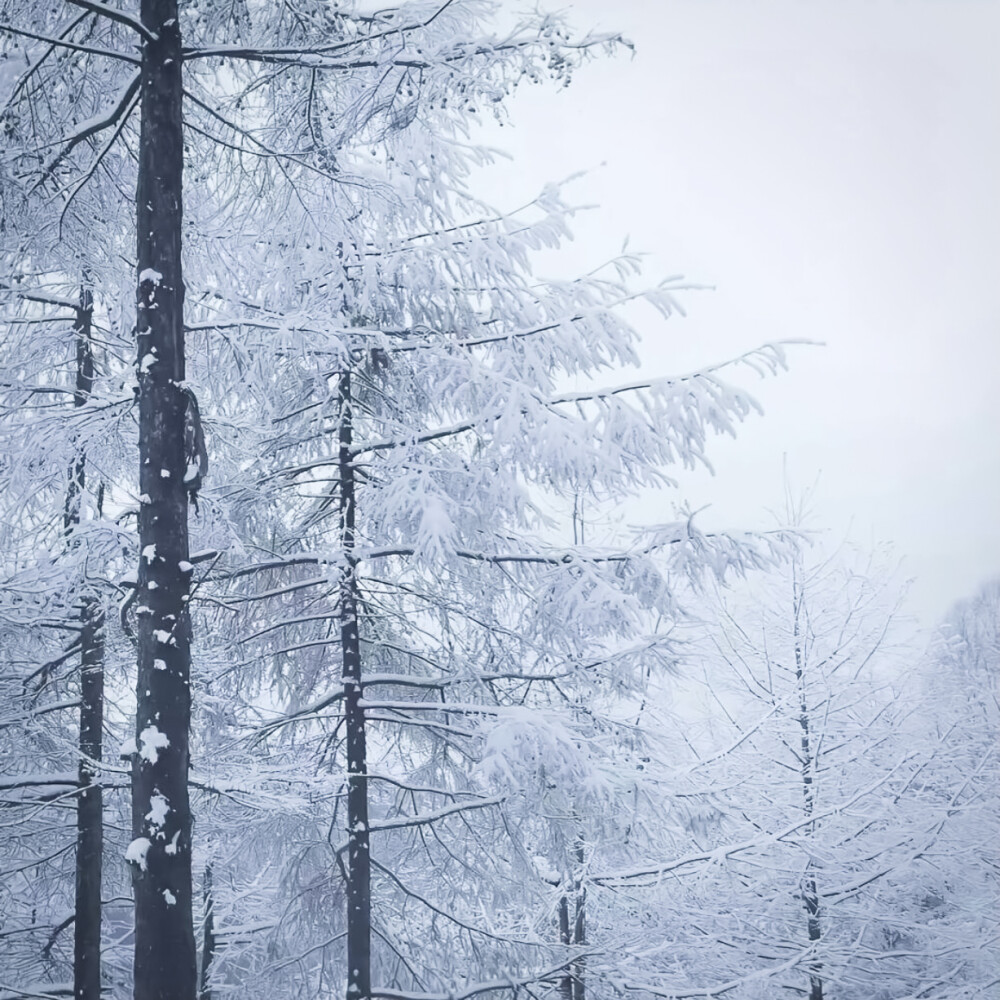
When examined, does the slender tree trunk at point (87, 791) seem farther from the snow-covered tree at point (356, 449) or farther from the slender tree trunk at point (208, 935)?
the slender tree trunk at point (208, 935)

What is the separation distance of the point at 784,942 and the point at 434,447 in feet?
22.4

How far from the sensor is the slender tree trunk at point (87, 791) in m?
6.60

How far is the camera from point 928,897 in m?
10.9

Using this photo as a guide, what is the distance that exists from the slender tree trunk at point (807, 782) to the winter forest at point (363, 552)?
0.16 metres

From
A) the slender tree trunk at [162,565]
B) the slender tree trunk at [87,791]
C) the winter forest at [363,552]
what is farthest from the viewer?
the slender tree trunk at [87,791]

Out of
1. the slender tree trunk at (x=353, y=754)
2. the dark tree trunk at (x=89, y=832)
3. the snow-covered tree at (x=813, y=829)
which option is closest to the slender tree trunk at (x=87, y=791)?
the dark tree trunk at (x=89, y=832)

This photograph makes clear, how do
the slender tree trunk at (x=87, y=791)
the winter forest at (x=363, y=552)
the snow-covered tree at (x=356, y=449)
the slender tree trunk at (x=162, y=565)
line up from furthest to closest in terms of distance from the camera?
the slender tree trunk at (x=87, y=791) < the winter forest at (x=363, y=552) < the snow-covered tree at (x=356, y=449) < the slender tree trunk at (x=162, y=565)

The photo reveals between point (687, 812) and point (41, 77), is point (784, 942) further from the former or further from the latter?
point (41, 77)

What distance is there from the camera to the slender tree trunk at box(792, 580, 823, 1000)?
823 cm

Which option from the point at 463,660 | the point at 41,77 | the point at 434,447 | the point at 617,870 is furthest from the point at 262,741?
the point at 41,77

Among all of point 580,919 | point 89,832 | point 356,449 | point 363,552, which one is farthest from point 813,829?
point 89,832

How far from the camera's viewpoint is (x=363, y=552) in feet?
17.3

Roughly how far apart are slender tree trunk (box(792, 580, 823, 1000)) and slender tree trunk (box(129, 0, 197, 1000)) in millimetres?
6800

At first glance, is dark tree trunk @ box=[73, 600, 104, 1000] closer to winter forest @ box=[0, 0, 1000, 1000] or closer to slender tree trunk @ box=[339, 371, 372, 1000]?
winter forest @ box=[0, 0, 1000, 1000]
